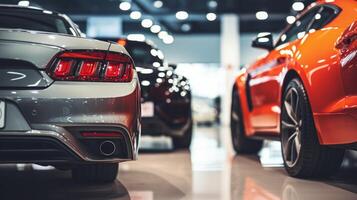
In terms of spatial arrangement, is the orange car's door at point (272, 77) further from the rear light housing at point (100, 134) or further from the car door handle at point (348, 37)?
the rear light housing at point (100, 134)

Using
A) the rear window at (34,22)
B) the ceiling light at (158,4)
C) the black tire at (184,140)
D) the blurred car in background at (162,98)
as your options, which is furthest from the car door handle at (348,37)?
the ceiling light at (158,4)

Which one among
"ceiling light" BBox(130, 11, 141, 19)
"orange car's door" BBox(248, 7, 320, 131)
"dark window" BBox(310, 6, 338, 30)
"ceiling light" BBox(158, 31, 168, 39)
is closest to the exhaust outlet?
"orange car's door" BBox(248, 7, 320, 131)

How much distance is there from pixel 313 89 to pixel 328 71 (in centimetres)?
20

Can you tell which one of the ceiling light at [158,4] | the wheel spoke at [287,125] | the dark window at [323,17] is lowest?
the wheel spoke at [287,125]

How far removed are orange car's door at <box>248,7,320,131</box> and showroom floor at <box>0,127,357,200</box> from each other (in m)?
0.44

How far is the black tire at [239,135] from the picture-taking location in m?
5.74

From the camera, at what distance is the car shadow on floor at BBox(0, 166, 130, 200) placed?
3.23m

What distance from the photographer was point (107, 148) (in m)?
2.89

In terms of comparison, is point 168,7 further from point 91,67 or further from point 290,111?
point 91,67

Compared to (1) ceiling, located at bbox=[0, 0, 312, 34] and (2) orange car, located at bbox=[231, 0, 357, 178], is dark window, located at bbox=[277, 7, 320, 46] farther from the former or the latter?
(1) ceiling, located at bbox=[0, 0, 312, 34]

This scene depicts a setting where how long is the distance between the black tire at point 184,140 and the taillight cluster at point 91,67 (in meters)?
3.68

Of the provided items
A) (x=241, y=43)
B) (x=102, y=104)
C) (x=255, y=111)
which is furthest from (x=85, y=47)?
(x=241, y=43)

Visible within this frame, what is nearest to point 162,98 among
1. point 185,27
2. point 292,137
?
point 292,137

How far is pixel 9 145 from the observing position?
273 cm
